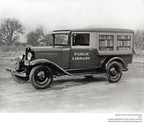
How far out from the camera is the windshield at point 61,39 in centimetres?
640

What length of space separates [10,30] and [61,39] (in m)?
2.89

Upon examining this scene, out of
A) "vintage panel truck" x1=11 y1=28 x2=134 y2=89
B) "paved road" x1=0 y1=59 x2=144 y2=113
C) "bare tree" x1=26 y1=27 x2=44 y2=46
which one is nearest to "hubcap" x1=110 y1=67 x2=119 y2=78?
"vintage panel truck" x1=11 y1=28 x2=134 y2=89

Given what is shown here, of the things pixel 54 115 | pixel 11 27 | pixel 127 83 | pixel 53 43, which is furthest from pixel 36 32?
pixel 54 115

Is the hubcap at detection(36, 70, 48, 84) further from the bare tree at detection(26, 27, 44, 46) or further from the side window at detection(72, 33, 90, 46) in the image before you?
the bare tree at detection(26, 27, 44, 46)

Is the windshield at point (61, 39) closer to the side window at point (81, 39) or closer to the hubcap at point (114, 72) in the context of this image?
the side window at point (81, 39)

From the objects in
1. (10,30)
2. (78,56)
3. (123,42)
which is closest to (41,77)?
(78,56)

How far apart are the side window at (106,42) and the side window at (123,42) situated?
0.79ft

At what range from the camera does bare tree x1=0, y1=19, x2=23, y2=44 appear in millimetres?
8383

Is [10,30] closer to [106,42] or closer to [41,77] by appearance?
[41,77]

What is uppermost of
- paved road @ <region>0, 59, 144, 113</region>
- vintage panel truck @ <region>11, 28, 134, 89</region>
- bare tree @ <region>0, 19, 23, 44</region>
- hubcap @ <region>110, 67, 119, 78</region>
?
bare tree @ <region>0, 19, 23, 44</region>

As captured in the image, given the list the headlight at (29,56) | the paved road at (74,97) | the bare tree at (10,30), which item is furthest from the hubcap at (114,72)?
the bare tree at (10,30)

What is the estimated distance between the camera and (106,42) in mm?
6688

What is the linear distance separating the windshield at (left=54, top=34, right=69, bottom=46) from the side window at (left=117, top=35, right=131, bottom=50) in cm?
162

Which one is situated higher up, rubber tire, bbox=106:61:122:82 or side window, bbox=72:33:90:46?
side window, bbox=72:33:90:46
